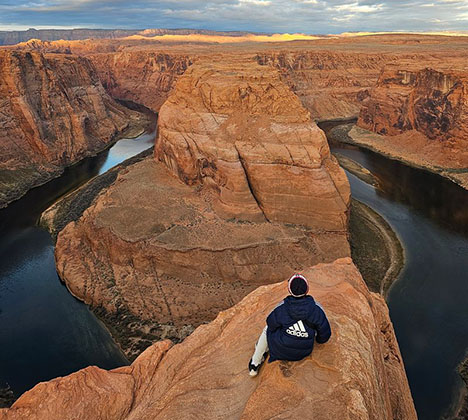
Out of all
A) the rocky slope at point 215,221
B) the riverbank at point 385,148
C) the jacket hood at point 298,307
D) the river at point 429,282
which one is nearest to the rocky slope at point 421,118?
the riverbank at point 385,148

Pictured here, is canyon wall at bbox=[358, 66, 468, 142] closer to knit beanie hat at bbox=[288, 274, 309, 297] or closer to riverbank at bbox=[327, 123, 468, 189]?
riverbank at bbox=[327, 123, 468, 189]

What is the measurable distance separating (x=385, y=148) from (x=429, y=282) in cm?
3742

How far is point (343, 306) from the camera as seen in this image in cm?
918

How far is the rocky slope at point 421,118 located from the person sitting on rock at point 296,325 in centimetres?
Result: 4691

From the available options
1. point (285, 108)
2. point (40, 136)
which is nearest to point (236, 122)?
point (285, 108)

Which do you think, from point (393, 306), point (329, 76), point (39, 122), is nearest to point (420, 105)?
point (329, 76)

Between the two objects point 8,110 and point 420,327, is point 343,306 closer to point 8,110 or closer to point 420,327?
point 420,327

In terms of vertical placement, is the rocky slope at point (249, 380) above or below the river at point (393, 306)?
above

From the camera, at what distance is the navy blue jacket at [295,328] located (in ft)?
22.2

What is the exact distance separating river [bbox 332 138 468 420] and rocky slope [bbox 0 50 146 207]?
41.3 m

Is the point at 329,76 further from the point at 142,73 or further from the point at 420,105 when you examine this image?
the point at 142,73

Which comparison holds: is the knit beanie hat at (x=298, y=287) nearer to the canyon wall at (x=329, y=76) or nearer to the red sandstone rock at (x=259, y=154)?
the red sandstone rock at (x=259, y=154)

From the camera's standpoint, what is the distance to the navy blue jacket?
266 inches

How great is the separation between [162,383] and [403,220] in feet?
109
